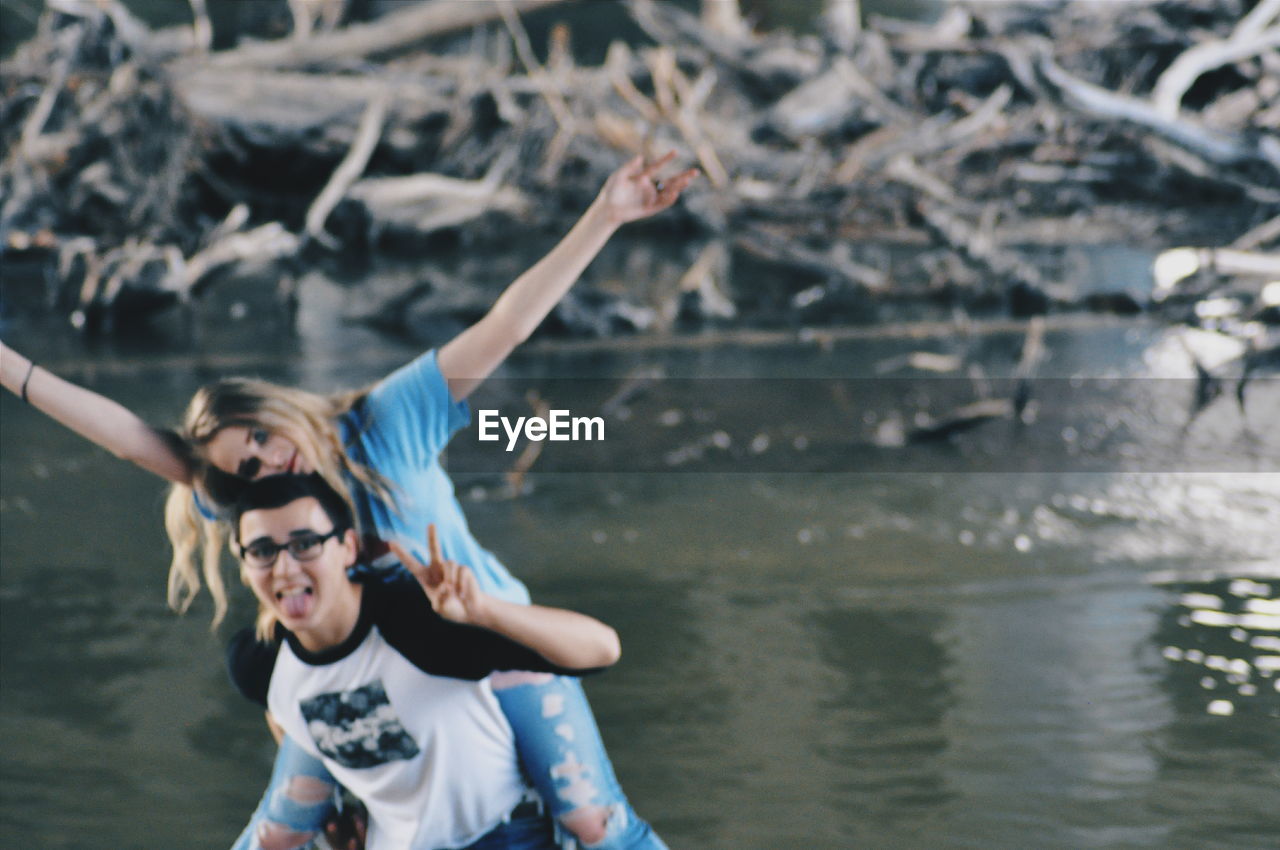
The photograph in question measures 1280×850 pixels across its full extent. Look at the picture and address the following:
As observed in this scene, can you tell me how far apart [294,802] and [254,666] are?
305mm

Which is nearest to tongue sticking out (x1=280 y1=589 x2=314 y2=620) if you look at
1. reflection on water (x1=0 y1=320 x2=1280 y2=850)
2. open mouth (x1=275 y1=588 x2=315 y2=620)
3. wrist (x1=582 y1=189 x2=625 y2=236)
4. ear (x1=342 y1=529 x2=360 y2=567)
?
open mouth (x1=275 y1=588 x2=315 y2=620)

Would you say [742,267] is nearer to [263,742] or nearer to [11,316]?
[11,316]

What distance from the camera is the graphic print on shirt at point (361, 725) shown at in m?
2.41

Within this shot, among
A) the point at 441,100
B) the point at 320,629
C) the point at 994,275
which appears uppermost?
the point at 441,100

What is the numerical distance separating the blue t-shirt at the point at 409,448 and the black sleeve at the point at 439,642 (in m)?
0.23

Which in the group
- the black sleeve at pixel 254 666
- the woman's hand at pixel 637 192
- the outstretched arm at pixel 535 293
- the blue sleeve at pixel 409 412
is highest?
the woman's hand at pixel 637 192

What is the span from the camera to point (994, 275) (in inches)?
408

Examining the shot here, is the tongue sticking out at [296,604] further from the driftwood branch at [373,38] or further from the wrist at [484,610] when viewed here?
the driftwood branch at [373,38]

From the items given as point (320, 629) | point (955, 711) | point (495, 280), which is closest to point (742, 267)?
point (495, 280)

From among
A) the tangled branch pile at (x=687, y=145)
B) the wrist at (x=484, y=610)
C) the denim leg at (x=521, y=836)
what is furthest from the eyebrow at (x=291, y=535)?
the tangled branch pile at (x=687, y=145)

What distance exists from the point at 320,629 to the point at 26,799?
66.9 inches

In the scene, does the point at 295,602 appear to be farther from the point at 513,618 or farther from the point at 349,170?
the point at 349,170

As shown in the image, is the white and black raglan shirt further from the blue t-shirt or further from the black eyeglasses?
the blue t-shirt

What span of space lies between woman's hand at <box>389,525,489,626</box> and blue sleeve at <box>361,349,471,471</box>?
0.54 m
